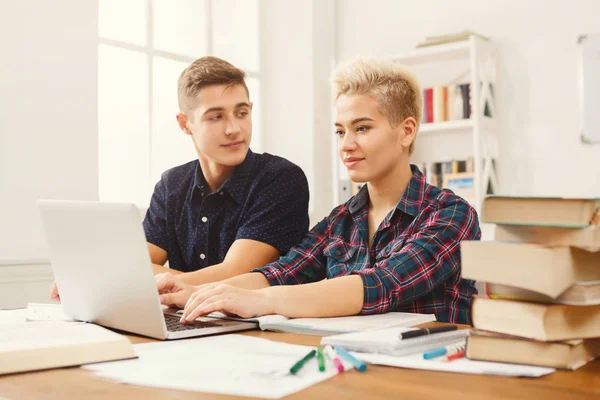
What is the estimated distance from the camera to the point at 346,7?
414 cm

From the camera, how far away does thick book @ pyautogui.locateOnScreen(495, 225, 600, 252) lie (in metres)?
0.74

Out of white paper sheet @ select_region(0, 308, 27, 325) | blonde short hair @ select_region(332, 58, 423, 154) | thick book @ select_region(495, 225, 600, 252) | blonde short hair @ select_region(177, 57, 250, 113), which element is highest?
blonde short hair @ select_region(177, 57, 250, 113)

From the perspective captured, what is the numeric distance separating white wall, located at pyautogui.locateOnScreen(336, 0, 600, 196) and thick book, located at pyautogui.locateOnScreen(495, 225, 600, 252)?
9.04 ft

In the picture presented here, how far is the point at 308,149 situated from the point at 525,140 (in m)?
1.21

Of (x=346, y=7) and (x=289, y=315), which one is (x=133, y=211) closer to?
(x=289, y=315)

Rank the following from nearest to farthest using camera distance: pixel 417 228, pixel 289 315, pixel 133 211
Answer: pixel 133 211 < pixel 289 315 < pixel 417 228

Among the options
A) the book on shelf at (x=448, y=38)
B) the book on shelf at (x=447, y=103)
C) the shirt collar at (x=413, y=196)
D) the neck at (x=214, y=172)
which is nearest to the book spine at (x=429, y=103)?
the book on shelf at (x=447, y=103)

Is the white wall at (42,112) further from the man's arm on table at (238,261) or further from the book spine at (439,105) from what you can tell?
the book spine at (439,105)

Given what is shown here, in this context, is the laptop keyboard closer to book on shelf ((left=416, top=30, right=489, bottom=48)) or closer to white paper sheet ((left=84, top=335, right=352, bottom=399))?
white paper sheet ((left=84, top=335, right=352, bottom=399))

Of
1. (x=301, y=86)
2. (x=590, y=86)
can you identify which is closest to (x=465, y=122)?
(x=590, y=86)

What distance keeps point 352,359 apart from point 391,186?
33.1 inches

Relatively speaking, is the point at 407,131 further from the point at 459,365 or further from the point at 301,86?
the point at 301,86

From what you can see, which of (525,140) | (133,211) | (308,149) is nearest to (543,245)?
(133,211)

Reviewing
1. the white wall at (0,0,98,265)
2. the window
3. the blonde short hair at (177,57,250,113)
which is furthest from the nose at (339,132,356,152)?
the window
